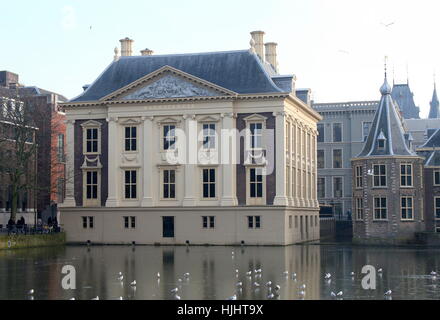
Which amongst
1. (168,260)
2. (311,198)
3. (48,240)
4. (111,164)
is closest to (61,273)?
(168,260)

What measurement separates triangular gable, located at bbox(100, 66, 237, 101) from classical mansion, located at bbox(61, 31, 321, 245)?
0.09 metres

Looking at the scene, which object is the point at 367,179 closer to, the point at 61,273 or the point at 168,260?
the point at 168,260

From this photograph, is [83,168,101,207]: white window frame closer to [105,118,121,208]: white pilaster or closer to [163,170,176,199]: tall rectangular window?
[105,118,121,208]: white pilaster

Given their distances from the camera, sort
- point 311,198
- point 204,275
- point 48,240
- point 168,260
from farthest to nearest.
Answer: point 311,198
point 48,240
point 168,260
point 204,275

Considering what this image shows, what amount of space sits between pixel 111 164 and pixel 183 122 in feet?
24.8

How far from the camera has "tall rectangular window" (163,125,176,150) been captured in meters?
69.1

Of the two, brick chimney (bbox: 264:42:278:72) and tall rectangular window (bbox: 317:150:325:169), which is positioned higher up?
brick chimney (bbox: 264:42:278:72)

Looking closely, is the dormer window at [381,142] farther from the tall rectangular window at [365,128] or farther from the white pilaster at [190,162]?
the tall rectangular window at [365,128]

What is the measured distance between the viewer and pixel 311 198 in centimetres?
8012

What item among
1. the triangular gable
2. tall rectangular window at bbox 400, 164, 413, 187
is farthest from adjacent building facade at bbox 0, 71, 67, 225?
tall rectangular window at bbox 400, 164, 413, 187

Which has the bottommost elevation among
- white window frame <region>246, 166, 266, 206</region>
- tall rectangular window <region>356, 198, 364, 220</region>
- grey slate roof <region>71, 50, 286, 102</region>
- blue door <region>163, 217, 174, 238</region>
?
blue door <region>163, 217, 174, 238</region>

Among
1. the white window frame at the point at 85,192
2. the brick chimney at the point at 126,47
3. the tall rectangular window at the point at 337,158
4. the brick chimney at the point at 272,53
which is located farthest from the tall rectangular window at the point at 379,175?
the tall rectangular window at the point at 337,158

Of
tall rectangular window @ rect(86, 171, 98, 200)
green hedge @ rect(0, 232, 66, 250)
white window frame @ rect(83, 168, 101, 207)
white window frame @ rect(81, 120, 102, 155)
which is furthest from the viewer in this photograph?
tall rectangular window @ rect(86, 171, 98, 200)

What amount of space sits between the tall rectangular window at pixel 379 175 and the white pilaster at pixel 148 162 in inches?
741
